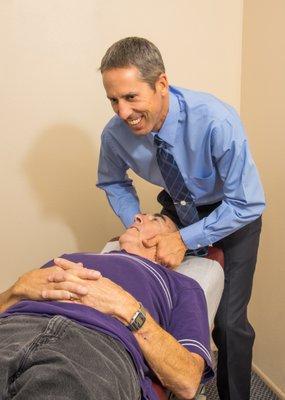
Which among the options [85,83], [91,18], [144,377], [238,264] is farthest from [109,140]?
[144,377]

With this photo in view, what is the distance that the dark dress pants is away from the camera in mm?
1576

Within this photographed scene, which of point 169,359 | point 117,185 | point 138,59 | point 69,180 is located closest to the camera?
point 169,359

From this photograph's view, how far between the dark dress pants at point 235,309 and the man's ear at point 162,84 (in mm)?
526

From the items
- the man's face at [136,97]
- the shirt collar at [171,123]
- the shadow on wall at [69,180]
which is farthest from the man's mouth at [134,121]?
the shadow on wall at [69,180]

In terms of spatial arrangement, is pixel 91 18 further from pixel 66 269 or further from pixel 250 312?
pixel 250 312

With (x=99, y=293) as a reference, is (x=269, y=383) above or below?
below

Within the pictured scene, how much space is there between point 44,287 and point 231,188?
2.34ft

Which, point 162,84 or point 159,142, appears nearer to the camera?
point 162,84

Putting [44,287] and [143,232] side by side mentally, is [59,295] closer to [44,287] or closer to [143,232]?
[44,287]

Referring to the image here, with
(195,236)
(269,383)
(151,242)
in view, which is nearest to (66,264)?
(151,242)

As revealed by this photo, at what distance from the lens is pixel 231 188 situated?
4.61 ft

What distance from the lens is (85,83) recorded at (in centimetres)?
188

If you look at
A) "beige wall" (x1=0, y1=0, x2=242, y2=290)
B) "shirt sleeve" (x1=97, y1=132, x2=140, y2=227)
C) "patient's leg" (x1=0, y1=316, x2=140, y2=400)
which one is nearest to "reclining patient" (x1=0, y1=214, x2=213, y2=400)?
"patient's leg" (x1=0, y1=316, x2=140, y2=400)

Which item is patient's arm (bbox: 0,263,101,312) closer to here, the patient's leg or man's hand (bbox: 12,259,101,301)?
man's hand (bbox: 12,259,101,301)
